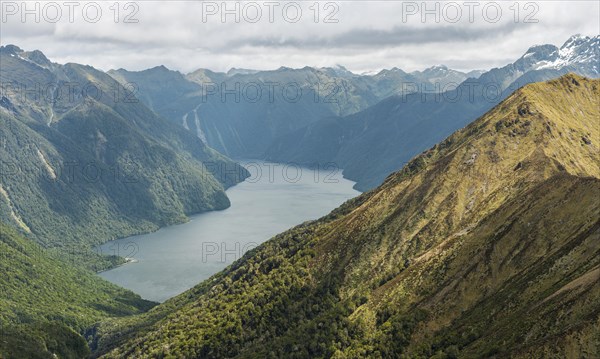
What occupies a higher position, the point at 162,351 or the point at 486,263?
the point at 486,263

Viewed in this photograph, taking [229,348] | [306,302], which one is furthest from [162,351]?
[306,302]

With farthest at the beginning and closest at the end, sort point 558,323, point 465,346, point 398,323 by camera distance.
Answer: point 398,323
point 465,346
point 558,323

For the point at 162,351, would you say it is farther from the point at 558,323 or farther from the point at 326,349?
the point at 558,323

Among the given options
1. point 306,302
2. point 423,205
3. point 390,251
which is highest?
point 423,205

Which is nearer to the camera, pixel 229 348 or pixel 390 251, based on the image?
pixel 229 348

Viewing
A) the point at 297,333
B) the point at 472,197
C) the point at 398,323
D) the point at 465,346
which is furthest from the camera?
the point at 472,197

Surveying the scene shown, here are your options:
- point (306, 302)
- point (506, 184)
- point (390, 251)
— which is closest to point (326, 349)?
point (306, 302)

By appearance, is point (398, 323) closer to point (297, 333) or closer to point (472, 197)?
point (297, 333)
